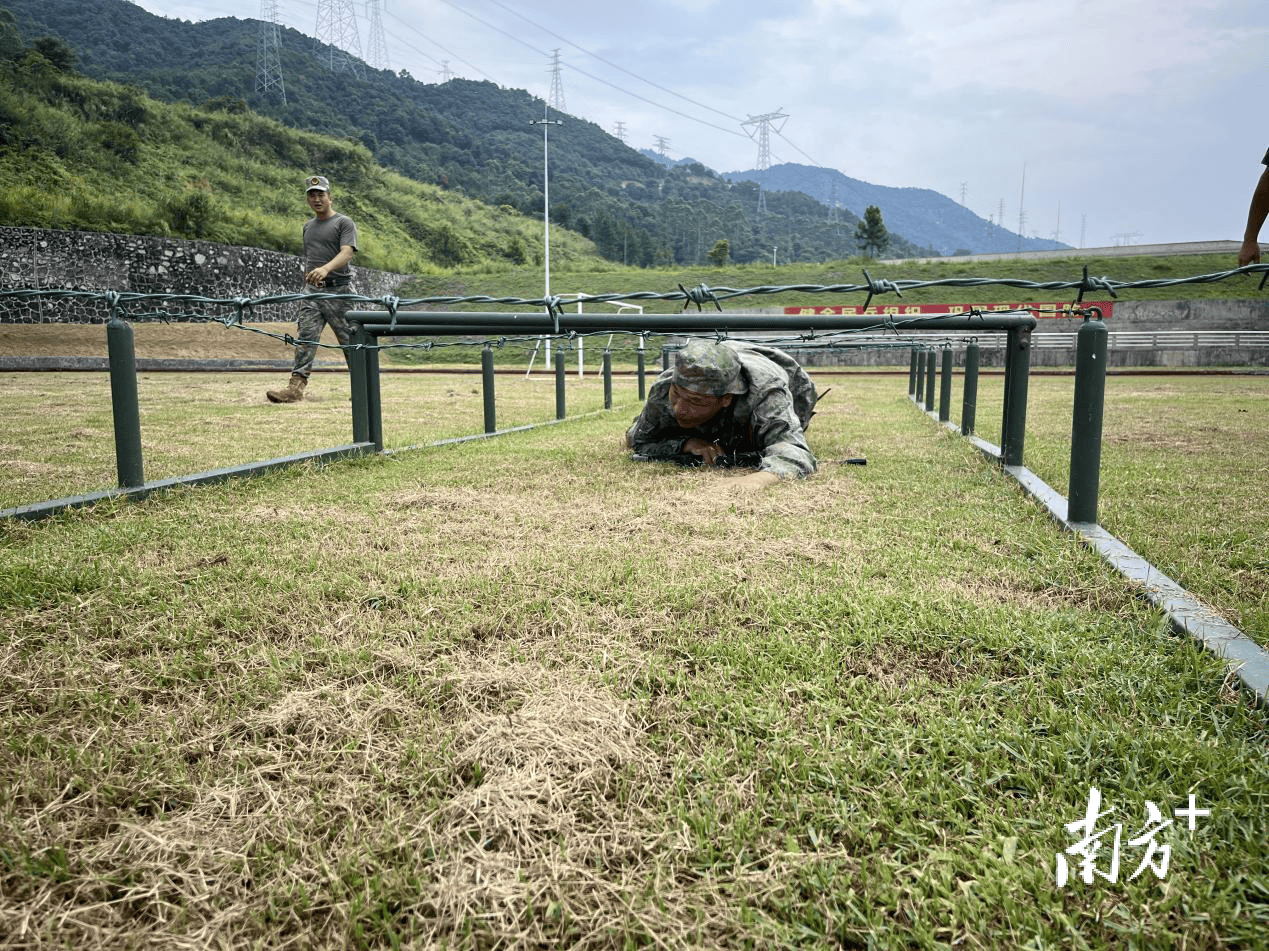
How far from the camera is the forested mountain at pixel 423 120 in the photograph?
7850 centimetres

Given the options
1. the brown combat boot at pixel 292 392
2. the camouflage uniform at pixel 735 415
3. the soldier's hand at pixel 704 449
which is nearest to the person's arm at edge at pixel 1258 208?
the camouflage uniform at pixel 735 415

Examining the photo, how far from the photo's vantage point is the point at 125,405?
11.7ft

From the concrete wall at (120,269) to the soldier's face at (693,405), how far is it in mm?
19379

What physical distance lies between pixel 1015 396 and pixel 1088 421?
1810mm

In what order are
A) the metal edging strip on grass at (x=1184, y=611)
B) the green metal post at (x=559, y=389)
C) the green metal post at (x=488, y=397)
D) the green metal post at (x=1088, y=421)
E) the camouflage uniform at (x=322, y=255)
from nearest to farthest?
1. the metal edging strip on grass at (x=1184, y=611)
2. the green metal post at (x=1088, y=421)
3. the green metal post at (x=488, y=397)
4. the camouflage uniform at (x=322, y=255)
5. the green metal post at (x=559, y=389)

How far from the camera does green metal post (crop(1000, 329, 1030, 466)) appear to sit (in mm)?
4648

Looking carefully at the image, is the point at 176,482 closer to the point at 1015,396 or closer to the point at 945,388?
the point at 1015,396

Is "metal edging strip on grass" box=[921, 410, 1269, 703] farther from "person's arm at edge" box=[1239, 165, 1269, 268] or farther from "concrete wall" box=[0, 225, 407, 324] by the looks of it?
"concrete wall" box=[0, 225, 407, 324]

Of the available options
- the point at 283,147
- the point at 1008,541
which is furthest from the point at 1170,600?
the point at 283,147

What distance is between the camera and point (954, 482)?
14.1 ft

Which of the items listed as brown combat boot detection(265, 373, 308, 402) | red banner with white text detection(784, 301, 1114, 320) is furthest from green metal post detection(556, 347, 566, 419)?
red banner with white text detection(784, 301, 1114, 320)

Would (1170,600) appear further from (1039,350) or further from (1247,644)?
(1039,350)

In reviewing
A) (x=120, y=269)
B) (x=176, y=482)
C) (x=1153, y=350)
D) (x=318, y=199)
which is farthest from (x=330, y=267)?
(x=1153, y=350)

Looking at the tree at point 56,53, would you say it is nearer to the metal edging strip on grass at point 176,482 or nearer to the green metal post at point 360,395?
the green metal post at point 360,395
